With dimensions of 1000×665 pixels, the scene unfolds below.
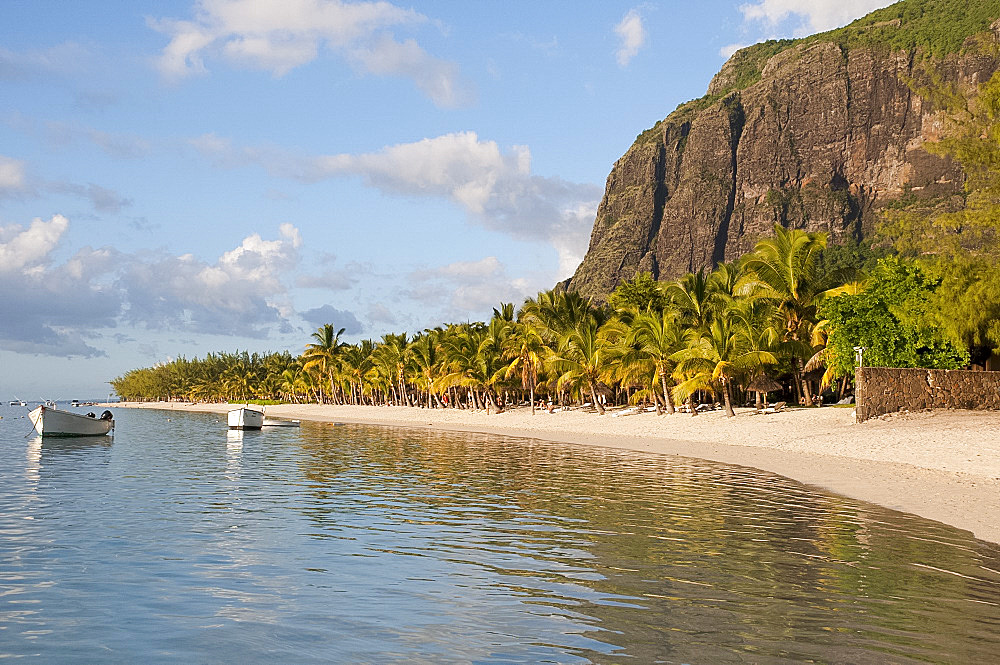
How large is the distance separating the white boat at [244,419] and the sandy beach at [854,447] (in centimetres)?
2135

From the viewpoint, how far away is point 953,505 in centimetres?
1659

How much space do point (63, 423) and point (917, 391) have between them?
50322mm

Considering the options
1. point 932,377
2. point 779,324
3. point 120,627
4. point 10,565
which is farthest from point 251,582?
point 779,324

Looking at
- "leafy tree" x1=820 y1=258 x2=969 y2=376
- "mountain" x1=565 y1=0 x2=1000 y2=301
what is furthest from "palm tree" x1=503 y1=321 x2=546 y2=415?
"mountain" x1=565 y1=0 x2=1000 y2=301

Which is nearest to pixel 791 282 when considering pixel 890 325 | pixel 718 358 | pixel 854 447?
pixel 718 358

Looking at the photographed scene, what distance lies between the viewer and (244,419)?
2426 inches

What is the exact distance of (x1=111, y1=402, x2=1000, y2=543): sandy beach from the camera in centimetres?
1795

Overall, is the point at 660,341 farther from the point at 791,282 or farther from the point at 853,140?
the point at 853,140

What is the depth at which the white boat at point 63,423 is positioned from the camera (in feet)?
163

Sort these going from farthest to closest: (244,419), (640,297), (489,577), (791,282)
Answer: (244,419), (640,297), (791,282), (489,577)

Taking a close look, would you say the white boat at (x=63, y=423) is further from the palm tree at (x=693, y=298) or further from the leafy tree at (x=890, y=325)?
the leafy tree at (x=890, y=325)

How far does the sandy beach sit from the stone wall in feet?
2.45

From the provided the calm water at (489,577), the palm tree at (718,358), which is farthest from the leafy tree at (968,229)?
the calm water at (489,577)

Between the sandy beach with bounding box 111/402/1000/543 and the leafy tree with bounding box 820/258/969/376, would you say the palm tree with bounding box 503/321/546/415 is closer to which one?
the sandy beach with bounding box 111/402/1000/543
